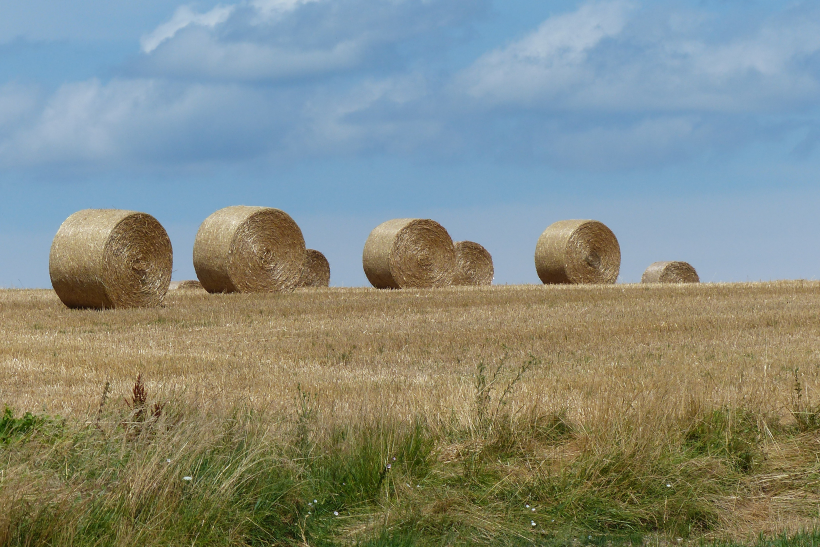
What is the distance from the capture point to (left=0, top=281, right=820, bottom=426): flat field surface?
7453 millimetres

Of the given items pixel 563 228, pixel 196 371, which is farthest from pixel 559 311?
pixel 563 228

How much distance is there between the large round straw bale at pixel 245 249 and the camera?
21422mm

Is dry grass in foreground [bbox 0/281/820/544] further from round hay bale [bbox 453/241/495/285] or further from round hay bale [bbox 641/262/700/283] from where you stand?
round hay bale [bbox 641/262/700/283]

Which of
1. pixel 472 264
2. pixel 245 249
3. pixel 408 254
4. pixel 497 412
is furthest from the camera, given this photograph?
pixel 472 264

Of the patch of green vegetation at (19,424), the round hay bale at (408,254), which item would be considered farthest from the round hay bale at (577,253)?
the patch of green vegetation at (19,424)

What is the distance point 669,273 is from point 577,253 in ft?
22.0

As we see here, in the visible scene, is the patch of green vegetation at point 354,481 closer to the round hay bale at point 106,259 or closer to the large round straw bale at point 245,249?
the round hay bale at point 106,259

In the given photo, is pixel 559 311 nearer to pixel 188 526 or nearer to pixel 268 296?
pixel 268 296

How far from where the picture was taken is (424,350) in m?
11.7

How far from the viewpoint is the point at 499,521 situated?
5363 millimetres

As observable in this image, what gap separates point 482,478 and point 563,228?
22.3 meters

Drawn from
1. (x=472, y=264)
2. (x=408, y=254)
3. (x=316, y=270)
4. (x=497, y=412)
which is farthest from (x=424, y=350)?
(x=472, y=264)

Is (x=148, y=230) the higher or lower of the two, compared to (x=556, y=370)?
higher

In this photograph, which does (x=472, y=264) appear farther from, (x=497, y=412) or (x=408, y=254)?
(x=497, y=412)
